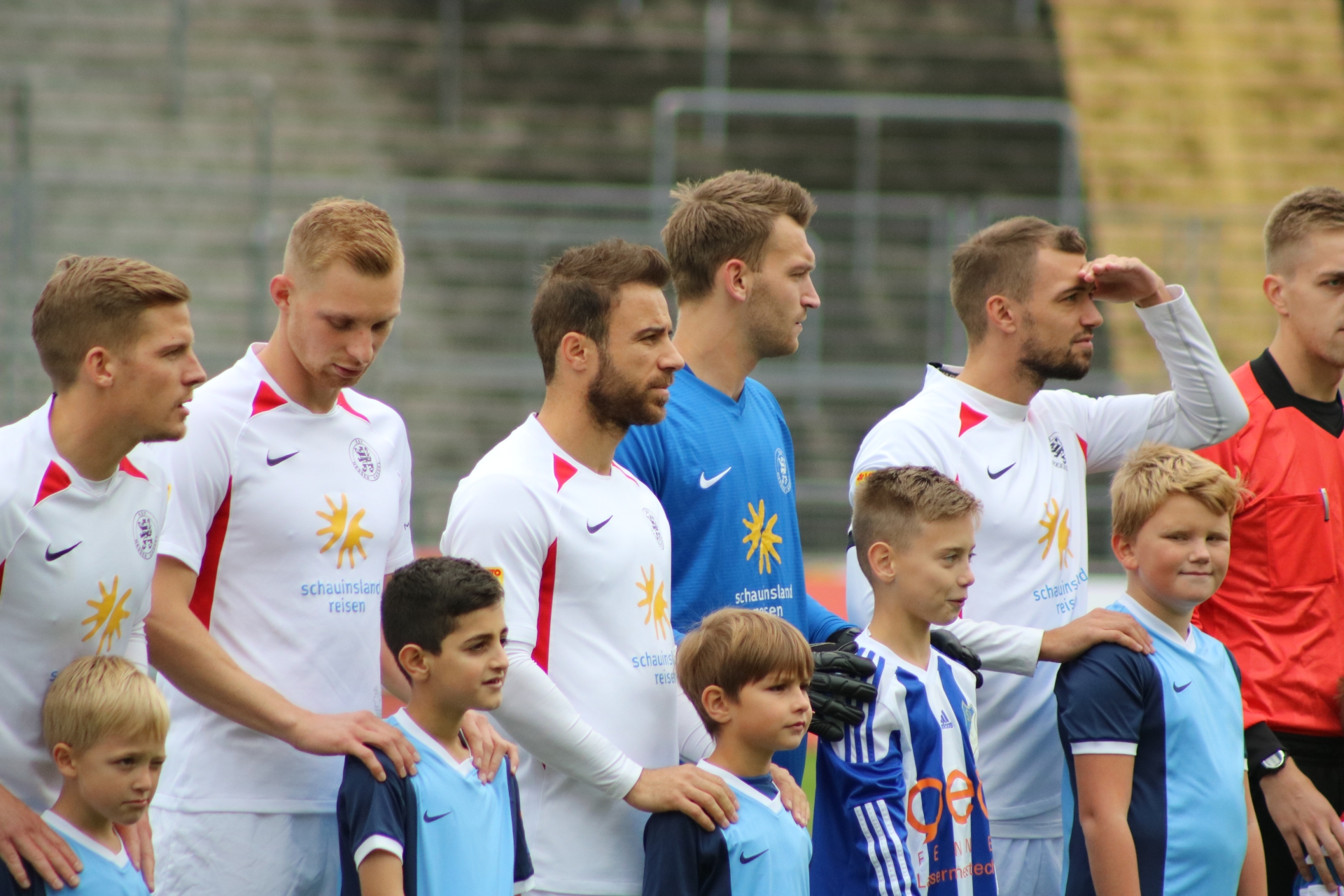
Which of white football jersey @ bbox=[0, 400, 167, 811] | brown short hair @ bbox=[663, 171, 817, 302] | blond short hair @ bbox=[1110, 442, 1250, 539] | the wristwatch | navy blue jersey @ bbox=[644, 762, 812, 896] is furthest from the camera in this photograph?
brown short hair @ bbox=[663, 171, 817, 302]

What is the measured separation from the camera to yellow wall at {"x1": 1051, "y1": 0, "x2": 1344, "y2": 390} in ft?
49.4

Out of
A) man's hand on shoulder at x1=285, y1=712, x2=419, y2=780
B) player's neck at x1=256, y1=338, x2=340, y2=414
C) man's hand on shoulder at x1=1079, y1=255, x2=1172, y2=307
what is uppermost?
man's hand on shoulder at x1=1079, y1=255, x2=1172, y2=307

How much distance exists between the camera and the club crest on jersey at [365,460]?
361 cm

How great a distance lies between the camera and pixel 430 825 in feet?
10.6

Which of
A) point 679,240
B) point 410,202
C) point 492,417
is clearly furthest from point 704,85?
point 679,240

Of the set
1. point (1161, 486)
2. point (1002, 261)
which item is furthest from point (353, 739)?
point (1002, 261)

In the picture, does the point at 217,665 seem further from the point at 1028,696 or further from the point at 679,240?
the point at 1028,696

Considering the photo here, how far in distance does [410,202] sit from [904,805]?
447 inches

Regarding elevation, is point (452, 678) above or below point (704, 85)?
below

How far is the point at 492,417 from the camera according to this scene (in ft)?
43.4

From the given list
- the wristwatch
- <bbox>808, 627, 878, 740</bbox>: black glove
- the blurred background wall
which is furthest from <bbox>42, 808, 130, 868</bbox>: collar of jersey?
the blurred background wall

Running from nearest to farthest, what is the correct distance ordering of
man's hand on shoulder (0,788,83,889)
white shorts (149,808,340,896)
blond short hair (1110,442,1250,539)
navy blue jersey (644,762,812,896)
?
man's hand on shoulder (0,788,83,889)
navy blue jersey (644,762,812,896)
white shorts (149,808,340,896)
blond short hair (1110,442,1250,539)

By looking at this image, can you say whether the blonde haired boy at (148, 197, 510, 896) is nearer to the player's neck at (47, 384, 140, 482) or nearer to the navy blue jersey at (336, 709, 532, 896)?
the navy blue jersey at (336, 709, 532, 896)

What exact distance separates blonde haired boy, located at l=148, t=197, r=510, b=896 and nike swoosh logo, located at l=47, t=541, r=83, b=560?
0.25 meters
